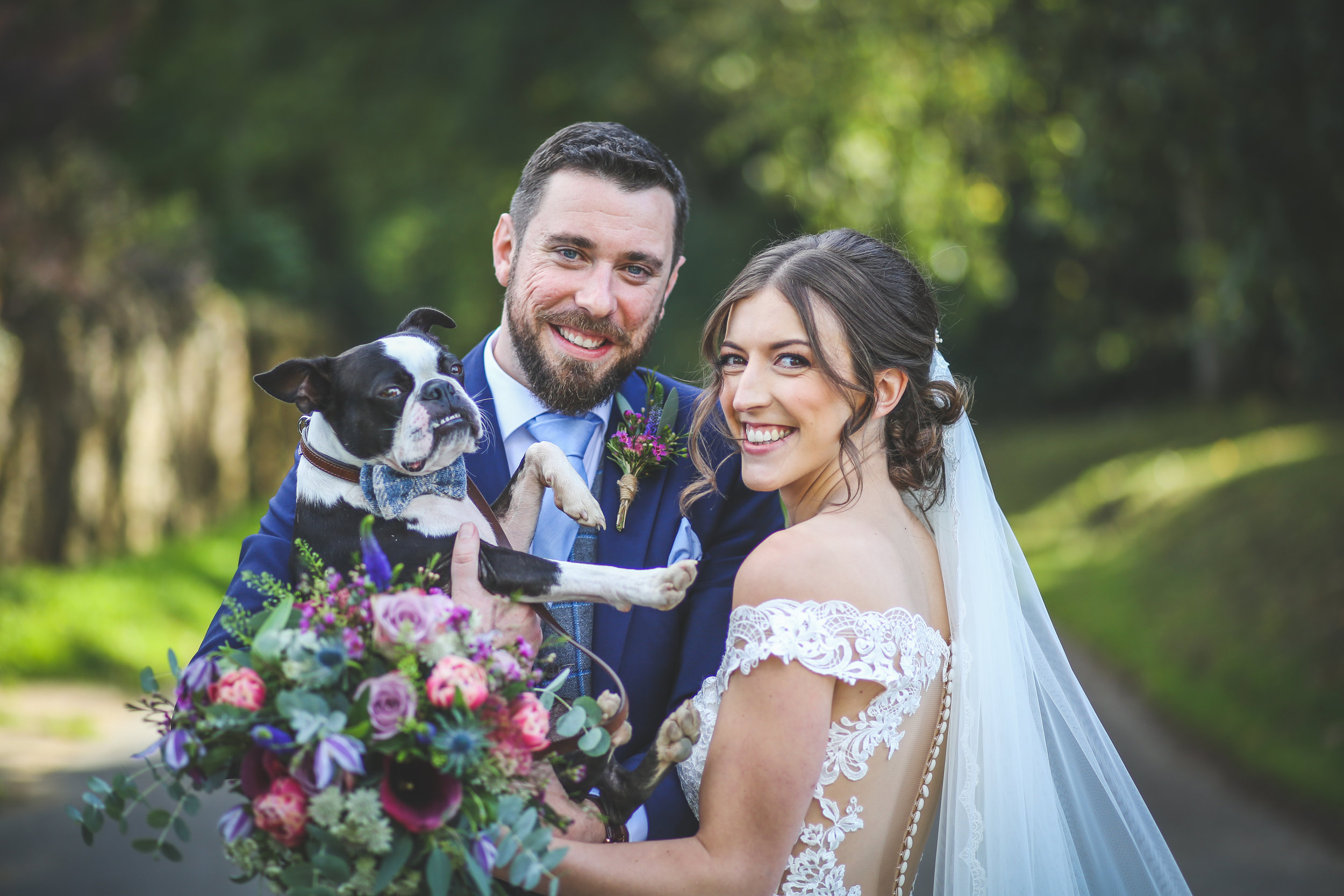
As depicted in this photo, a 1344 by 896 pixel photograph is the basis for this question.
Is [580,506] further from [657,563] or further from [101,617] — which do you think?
[101,617]

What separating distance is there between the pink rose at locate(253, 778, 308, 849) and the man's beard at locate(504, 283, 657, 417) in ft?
4.51

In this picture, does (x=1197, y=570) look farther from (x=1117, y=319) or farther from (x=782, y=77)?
(x=1117, y=319)

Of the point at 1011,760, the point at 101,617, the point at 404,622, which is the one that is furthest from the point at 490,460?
the point at 101,617

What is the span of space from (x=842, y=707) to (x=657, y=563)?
0.72 metres

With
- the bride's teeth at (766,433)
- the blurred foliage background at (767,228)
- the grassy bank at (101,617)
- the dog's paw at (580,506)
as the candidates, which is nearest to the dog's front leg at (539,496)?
the dog's paw at (580,506)

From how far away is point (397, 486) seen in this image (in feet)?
8.43

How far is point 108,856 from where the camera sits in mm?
5602

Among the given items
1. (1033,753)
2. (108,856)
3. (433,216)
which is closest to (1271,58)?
(1033,753)

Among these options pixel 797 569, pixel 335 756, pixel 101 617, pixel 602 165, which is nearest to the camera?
pixel 335 756

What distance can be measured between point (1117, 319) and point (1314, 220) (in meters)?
13.8

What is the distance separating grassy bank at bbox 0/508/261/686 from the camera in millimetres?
7406

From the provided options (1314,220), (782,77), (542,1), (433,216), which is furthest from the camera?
Answer: (433,216)

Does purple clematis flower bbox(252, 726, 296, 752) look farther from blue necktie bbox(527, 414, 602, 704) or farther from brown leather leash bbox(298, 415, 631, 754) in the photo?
blue necktie bbox(527, 414, 602, 704)

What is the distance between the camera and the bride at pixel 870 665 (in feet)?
7.57
